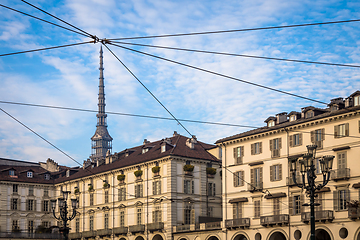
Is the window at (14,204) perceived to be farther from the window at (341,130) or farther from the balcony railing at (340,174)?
the window at (341,130)

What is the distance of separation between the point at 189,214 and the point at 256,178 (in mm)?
13011

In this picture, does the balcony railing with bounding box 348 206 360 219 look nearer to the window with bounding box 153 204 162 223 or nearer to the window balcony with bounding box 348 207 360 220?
the window balcony with bounding box 348 207 360 220

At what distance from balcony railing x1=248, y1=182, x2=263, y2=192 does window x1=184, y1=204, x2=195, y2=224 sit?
470 inches

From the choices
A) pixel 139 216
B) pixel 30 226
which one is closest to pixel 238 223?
pixel 139 216

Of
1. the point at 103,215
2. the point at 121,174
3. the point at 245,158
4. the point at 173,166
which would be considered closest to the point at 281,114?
the point at 245,158

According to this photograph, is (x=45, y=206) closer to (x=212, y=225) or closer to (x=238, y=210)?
(x=212, y=225)

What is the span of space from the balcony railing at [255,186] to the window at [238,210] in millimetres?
2194

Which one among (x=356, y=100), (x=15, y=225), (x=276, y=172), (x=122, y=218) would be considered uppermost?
(x=356, y=100)

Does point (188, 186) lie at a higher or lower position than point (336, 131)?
lower

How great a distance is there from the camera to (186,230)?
197 ft

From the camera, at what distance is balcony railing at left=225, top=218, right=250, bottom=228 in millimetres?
53281

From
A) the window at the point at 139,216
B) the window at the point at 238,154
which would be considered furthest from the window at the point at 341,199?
the window at the point at 139,216

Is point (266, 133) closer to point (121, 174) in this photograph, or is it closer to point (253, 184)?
point (253, 184)

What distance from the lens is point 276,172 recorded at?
5153cm
